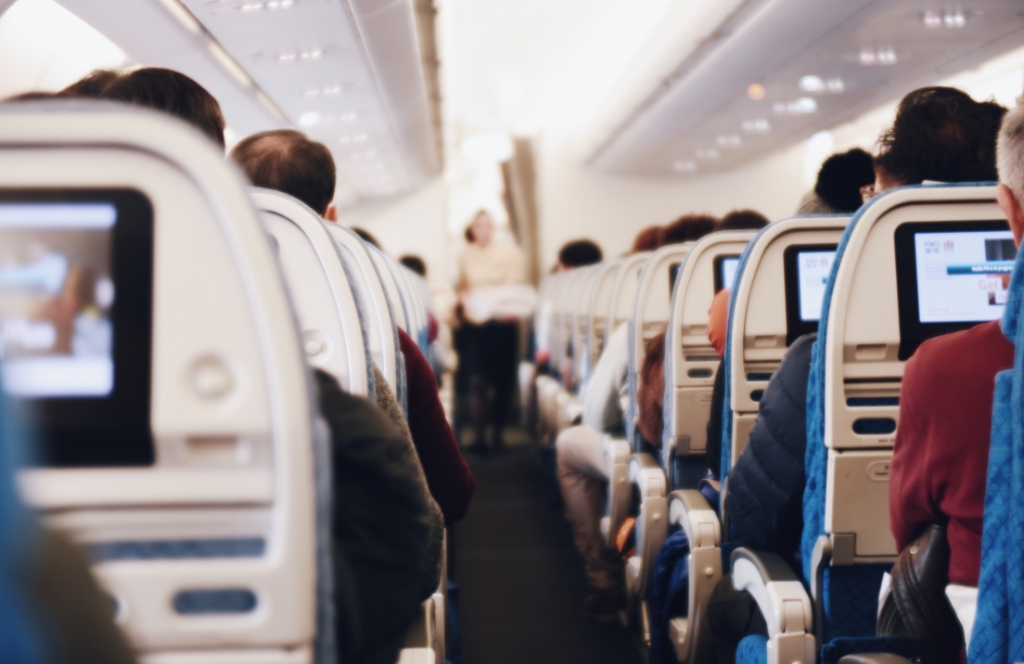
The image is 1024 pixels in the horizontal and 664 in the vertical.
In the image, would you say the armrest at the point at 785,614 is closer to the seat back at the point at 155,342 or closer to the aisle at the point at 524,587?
the seat back at the point at 155,342

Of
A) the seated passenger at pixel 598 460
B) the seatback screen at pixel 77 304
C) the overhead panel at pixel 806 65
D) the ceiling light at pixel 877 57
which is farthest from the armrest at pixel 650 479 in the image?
the ceiling light at pixel 877 57

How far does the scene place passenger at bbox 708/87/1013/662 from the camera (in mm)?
1977

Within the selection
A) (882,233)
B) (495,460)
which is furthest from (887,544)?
(495,460)

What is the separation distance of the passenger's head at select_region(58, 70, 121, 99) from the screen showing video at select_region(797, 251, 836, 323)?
5.39ft

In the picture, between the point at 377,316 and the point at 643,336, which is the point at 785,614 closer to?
the point at 377,316

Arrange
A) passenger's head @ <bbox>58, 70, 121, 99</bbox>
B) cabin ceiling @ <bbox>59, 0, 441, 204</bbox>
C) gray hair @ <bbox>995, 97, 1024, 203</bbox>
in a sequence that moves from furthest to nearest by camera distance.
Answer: cabin ceiling @ <bbox>59, 0, 441, 204</bbox> → passenger's head @ <bbox>58, 70, 121, 99</bbox> → gray hair @ <bbox>995, 97, 1024, 203</bbox>

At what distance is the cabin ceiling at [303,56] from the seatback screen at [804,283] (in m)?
2.81

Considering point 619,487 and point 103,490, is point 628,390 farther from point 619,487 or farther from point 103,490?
point 103,490

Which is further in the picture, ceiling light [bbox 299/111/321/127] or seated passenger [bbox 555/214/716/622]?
ceiling light [bbox 299/111/321/127]

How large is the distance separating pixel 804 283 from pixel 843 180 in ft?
2.18

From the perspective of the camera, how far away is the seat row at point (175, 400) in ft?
2.62

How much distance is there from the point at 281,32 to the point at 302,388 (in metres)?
4.40

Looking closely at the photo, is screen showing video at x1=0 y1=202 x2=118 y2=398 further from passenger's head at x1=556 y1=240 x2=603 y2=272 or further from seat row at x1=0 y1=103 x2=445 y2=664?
passenger's head at x1=556 y1=240 x2=603 y2=272

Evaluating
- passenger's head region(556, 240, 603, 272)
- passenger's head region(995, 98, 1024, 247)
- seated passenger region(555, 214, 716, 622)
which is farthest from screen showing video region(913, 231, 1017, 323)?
passenger's head region(556, 240, 603, 272)
